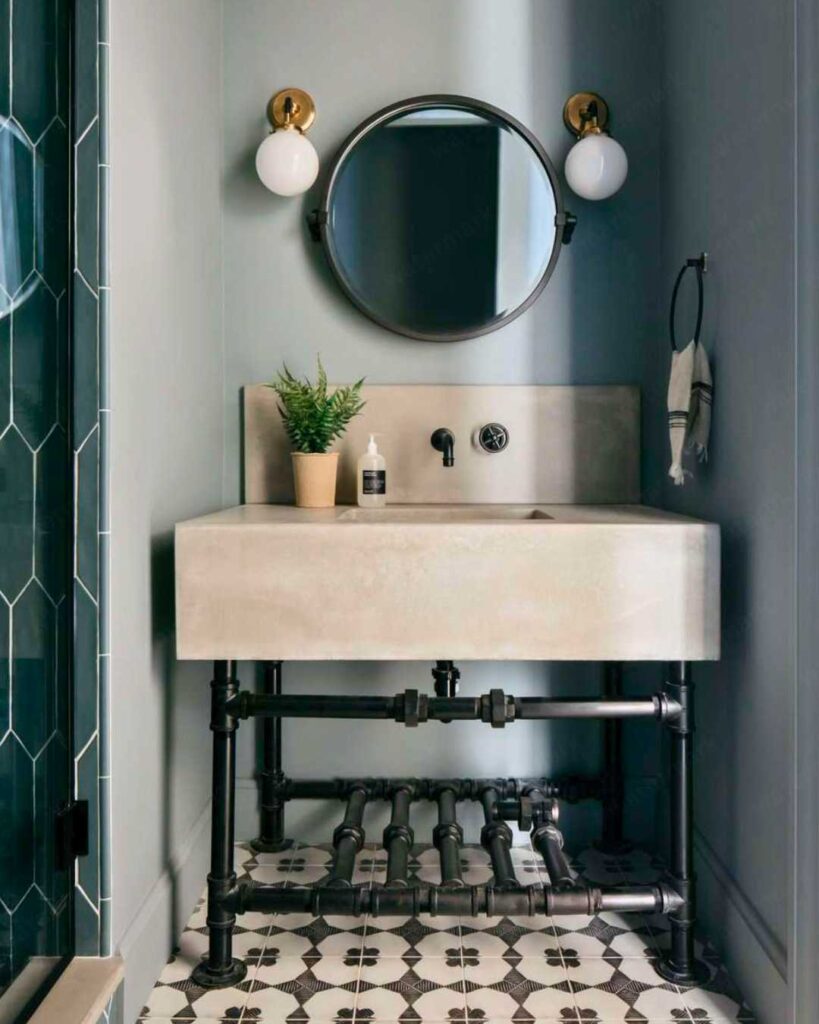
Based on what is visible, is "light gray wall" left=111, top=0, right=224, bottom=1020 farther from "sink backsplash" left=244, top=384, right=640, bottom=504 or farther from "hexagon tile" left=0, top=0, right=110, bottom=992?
"sink backsplash" left=244, top=384, right=640, bottom=504

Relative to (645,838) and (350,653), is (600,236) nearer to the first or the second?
(350,653)

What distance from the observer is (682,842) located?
159 centimetres

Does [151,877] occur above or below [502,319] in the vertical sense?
below

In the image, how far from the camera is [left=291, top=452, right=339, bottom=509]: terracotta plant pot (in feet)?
6.43

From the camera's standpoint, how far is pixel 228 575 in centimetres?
152

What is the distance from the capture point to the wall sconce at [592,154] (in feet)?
6.69

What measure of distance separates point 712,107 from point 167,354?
118 centimetres

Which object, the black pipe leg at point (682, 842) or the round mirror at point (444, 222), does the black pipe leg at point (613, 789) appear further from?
the round mirror at point (444, 222)

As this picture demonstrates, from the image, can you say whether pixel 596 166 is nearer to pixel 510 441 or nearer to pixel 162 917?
pixel 510 441

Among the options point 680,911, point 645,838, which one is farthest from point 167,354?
point 645,838

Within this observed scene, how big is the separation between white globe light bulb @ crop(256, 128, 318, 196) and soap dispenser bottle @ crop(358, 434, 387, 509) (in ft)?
2.01

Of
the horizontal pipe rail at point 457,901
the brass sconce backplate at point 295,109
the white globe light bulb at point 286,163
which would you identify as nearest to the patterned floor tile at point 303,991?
the horizontal pipe rail at point 457,901

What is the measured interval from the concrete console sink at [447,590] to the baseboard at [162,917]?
1.57 ft

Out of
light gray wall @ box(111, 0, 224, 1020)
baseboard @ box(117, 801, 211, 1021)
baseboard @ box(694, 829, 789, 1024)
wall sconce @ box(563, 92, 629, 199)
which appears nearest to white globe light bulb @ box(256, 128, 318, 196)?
light gray wall @ box(111, 0, 224, 1020)
